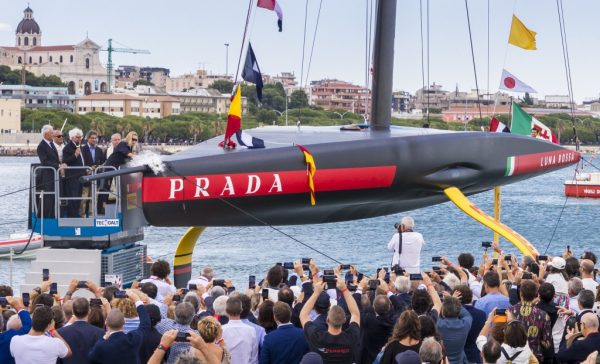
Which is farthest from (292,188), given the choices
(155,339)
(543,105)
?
(543,105)

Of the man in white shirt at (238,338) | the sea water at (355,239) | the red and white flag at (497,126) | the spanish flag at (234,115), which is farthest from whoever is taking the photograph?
the sea water at (355,239)

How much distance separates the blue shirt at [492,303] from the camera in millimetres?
9602

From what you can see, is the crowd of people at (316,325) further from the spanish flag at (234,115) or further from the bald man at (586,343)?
the spanish flag at (234,115)

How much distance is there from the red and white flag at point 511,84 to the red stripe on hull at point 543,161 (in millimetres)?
1158

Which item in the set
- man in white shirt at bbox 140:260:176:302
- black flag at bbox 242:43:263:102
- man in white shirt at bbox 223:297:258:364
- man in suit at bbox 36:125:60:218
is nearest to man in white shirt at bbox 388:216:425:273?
black flag at bbox 242:43:263:102

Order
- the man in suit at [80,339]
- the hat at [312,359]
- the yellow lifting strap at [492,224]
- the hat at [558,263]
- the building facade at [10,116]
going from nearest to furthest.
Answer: the hat at [312,359], the man in suit at [80,339], the hat at [558,263], the yellow lifting strap at [492,224], the building facade at [10,116]

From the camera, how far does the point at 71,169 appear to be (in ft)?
46.3

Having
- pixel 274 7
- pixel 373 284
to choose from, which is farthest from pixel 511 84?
pixel 373 284

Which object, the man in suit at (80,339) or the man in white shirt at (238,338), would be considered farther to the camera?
the man in white shirt at (238,338)

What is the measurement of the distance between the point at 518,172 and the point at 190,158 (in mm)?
4935

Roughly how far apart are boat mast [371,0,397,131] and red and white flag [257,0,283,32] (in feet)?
5.62

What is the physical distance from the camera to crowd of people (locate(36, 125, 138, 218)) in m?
14.0

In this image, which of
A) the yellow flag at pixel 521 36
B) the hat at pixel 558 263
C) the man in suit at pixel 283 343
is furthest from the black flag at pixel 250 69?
the man in suit at pixel 283 343

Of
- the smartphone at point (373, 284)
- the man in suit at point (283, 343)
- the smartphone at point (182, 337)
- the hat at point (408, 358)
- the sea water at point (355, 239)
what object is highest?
the smartphone at point (182, 337)
